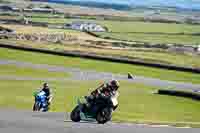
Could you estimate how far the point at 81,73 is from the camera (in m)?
54.1

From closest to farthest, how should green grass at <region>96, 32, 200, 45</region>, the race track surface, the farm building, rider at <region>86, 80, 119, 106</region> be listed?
the race track surface → rider at <region>86, 80, 119, 106</region> → green grass at <region>96, 32, 200, 45</region> → the farm building

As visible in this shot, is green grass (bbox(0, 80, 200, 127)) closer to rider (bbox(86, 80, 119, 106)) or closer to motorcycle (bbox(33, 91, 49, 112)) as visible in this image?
motorcycle (bbox(33, 91, 49, 112))

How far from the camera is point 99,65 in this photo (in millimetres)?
61375

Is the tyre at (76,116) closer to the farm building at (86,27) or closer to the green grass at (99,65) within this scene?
the green grass at (99,65)

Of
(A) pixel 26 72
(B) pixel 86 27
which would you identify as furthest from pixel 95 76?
(B) pixel 86 27

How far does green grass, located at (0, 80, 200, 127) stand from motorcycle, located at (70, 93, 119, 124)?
7018 millimetres

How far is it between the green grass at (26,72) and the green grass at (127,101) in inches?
159

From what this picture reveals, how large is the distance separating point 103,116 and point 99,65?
41234mm

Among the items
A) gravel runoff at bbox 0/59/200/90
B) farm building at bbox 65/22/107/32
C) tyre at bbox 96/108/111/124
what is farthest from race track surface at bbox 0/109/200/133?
farm building at bbox 65/22/107/32

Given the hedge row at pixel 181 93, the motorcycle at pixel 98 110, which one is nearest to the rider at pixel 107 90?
the motorcycle at pixel 98 110

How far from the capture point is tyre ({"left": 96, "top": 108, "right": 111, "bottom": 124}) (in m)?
20.1

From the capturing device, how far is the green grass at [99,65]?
57.0 meters

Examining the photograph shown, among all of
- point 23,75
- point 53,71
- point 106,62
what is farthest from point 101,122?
point 106,62

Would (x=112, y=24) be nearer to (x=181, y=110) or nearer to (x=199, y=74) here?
(x=199, y=74)
